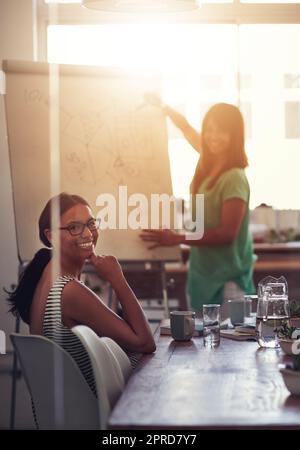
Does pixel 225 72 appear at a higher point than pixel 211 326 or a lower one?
higher

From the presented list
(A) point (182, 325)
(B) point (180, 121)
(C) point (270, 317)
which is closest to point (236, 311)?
(A) point (182, 325)

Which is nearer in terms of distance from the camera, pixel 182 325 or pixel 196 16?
pixel 182 325

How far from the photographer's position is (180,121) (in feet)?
15.3

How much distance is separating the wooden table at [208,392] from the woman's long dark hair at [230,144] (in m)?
1.38

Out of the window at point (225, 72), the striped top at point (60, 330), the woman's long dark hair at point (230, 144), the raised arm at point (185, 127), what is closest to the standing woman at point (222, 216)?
the woman's long dark hair at point (230, 144)

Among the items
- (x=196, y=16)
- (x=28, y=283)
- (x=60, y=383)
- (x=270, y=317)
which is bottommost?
(x=60, y=383)

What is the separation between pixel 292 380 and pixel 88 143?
2500 millimetres

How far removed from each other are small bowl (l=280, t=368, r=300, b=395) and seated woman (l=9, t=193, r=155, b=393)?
711mm

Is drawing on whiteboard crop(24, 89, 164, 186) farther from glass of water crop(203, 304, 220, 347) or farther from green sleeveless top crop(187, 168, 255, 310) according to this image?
glass of water crop(203, 304, 220, 347)

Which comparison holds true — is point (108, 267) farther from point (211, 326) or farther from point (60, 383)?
point (60, 383)

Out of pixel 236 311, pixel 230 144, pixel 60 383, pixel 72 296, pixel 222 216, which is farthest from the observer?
pixel 230 144

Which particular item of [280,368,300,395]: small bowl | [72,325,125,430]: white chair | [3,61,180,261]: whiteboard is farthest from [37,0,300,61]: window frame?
[280,368,300,395]: small bowl

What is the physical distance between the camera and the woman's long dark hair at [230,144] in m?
4.12
